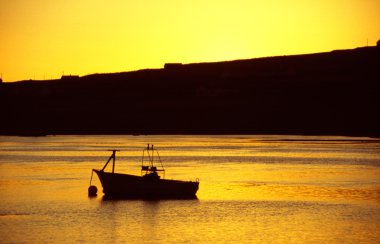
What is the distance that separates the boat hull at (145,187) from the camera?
192 feet

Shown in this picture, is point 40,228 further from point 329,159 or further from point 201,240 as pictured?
point 329,159

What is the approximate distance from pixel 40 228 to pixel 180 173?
143ft

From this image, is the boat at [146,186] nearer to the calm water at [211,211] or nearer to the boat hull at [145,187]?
the boat hull at [145,187]

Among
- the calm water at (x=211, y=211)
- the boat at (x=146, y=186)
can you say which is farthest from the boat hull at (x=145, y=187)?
the calm water at (x=211, y=211)

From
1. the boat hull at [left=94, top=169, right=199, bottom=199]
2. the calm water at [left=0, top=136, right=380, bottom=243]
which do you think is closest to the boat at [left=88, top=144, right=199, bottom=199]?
the boat hull at [left=94, top=169, right=199, bottom=199]

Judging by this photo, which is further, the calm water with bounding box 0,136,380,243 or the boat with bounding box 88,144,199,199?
the boat with bounding box 88,144,199,199

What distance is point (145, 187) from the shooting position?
5859cm

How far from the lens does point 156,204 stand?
57344 mm

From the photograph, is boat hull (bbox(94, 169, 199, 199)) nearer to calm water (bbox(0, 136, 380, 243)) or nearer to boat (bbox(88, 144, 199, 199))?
boat (bbox(88, 144, 199, 199))

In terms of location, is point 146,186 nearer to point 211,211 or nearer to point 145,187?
point 145,187

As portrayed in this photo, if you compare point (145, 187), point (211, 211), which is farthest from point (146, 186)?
point (211, 211)

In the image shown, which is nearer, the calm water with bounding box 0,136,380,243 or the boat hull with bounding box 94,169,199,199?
the calm water with bounding box 0,136,380,243

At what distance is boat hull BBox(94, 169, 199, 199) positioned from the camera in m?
58.6

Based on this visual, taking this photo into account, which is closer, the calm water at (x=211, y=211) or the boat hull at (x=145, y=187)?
the calm water at (x=211, y=211)
